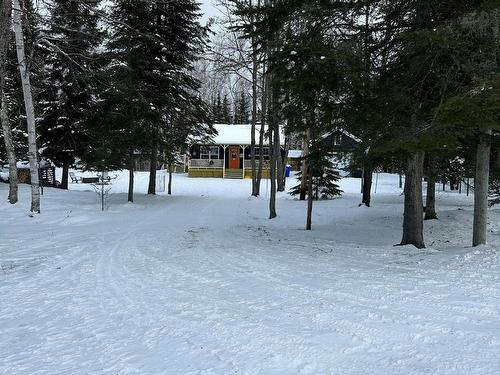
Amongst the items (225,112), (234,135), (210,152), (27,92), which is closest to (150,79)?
(27,92)

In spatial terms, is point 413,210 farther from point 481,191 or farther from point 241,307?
point 241,307

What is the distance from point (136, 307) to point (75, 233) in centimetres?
708

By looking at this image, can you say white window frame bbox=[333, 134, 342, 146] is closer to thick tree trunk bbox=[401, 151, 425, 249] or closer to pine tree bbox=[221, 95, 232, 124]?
thick tree trunk bbox=[401, 151, 425, 249]

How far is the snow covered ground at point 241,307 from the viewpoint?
11.6 ft

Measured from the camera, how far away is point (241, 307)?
4910 millimetres

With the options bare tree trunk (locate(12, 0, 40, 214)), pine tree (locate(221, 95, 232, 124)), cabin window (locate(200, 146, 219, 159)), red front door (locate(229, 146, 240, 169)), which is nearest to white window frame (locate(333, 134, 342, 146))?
bare tree trunk (locate(12, 0, 40, 214))

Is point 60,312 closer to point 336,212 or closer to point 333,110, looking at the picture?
point 333,110

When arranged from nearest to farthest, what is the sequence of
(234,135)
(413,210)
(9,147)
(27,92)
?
(413,210)
(27,92)
(9,147)
(234,135)

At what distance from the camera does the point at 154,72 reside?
19.6 meters

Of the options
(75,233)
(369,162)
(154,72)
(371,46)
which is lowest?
(75,233)

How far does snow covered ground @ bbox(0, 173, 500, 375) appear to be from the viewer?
11.6 feet

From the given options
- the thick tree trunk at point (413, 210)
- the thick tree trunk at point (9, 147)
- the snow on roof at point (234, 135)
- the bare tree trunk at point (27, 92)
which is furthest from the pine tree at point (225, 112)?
the thick tree trunk at point (413, 210)

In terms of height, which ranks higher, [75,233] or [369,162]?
[369,162]

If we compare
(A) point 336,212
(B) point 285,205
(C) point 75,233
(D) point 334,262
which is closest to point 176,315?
(D) point 334,262
